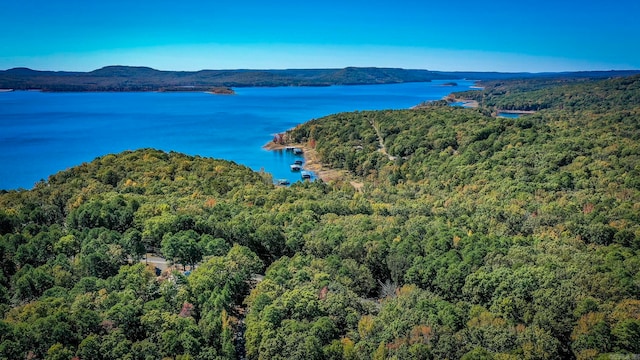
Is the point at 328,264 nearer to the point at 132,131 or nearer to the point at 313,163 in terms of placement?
the point at 313,163

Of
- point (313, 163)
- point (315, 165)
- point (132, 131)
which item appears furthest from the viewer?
point (132, 131)

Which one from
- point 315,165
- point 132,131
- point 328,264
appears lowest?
point 315,165

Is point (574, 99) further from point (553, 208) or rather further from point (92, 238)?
point (92, 238)

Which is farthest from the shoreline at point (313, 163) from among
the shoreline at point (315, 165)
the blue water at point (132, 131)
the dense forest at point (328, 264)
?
the dense forest at point (328, 264)

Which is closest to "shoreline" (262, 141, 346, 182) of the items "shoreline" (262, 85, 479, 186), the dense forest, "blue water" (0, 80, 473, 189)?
"shoreline" (262, 85, 479, 186)

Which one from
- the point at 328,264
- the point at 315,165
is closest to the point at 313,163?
the point at 315,165

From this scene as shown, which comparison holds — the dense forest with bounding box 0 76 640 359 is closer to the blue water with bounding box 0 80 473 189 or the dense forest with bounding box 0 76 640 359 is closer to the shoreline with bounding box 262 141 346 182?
the shoreline with bounding box 262 141 346 182

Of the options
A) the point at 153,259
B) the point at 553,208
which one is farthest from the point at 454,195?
the point at 153,259
